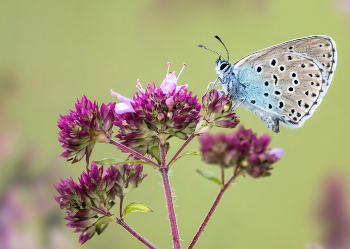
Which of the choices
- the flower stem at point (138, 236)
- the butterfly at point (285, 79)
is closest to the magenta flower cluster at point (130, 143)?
the flower stem at point (138, 236)

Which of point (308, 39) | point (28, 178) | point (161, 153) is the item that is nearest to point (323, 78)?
A: point (308, 39)

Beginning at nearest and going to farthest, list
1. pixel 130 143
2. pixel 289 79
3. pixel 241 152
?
pixel 241 152, pixel 130 143, pixel 289 79

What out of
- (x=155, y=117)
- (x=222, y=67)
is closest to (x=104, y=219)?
(x=155, y=117)

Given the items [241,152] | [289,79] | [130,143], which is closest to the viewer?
[241,152]

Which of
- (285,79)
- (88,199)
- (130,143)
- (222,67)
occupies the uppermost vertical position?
(222,67)

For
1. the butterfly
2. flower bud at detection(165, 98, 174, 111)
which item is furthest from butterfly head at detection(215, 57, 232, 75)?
flower bud at detection(165, 98, 174, 111)

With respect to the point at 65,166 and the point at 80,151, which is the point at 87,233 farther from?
the point at 65,166

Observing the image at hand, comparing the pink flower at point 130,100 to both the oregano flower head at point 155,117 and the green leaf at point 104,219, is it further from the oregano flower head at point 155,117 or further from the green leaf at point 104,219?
the green leaf at point 104,219

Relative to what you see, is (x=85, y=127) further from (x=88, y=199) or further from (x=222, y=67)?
(x=222, y=67)
